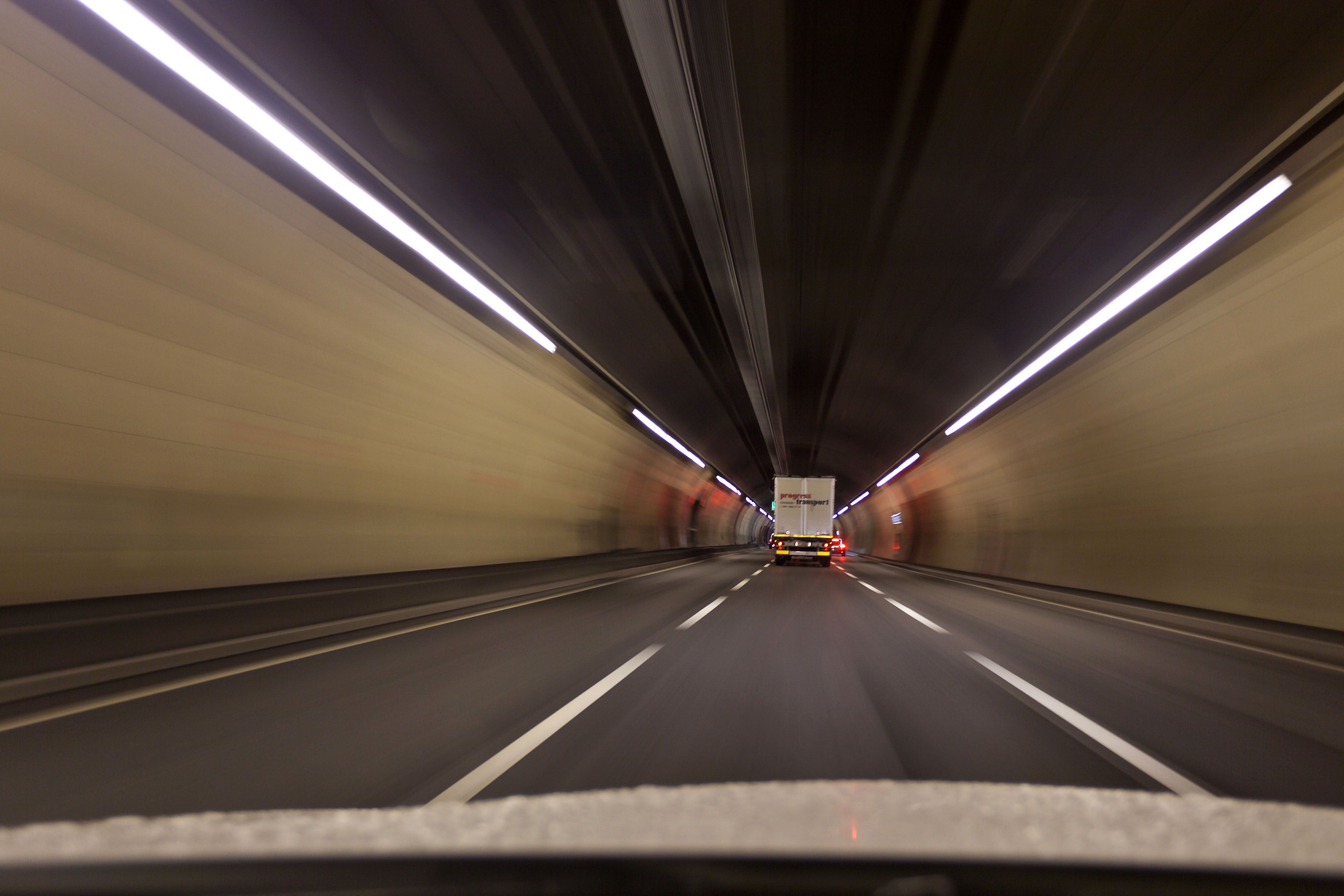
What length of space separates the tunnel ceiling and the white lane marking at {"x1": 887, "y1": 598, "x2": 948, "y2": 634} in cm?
575

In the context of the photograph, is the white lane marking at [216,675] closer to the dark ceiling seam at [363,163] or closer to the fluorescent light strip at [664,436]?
the dark ceiling seam at [363,163]

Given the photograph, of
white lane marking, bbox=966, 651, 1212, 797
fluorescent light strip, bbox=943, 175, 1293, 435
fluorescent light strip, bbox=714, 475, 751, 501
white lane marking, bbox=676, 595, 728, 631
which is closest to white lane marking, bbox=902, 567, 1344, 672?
white lane marking, bbox=966, 651, 1212, 797

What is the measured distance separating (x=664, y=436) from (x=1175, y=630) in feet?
61.7

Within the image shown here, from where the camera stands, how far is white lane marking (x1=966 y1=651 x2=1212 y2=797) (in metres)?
3.51

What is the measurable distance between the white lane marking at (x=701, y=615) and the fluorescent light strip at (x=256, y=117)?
21.1 feet

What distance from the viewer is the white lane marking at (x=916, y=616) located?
31.7 ft

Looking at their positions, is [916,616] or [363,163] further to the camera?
[916,616]

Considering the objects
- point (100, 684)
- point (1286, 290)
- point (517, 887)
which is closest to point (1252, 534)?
point (1286, 290)

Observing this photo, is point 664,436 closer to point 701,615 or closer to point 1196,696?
point 701,615

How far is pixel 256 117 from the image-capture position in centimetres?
703

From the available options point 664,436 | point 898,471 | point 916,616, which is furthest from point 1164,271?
point 898,471

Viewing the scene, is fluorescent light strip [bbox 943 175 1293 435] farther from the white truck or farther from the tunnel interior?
the white truck

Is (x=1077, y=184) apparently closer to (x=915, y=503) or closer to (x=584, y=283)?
(x=584, y=283)

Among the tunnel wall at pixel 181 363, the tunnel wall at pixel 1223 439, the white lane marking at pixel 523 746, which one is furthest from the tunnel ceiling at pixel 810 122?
the white lane marking at pixel 523 746
